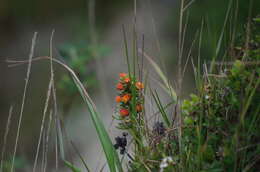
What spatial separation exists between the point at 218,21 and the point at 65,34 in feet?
5.95

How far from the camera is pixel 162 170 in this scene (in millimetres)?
872

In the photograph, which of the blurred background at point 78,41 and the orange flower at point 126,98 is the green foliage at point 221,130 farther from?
the blurred background at point 78,41

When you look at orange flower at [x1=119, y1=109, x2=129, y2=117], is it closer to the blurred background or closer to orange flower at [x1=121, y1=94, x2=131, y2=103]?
orange flower at [x1=121, y1=94, x2=131, y2=103]

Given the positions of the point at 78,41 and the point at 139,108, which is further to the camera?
the point at 78,41

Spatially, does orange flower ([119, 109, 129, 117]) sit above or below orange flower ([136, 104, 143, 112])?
below

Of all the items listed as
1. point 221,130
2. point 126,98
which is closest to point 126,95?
point 126,98

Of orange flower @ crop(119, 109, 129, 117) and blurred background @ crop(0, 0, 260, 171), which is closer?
orange flower @ crop(119, 109, 129, 117)

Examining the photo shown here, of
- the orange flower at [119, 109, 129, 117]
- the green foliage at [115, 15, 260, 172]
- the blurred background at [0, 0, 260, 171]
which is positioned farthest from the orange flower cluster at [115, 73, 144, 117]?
the blurred background at [0, 0, 260, 171]

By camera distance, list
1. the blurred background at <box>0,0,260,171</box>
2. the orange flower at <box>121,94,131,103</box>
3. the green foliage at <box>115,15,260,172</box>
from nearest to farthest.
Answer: the green foliage at <box>115,15,260,172</box> < the orange flower at <box>121,94,131,103</box> < the blurred background at <box>0,0,260,171</box>

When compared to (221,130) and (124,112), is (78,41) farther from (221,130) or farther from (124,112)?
(221,130)

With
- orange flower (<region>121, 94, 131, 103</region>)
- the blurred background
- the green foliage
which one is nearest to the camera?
the green foliage

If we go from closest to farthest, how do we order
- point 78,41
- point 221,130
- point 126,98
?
point 221,130 < point 126,98 < point 78,41

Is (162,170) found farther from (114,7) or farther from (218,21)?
(114,7)

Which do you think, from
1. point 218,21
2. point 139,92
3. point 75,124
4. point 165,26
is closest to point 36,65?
point 75,124
